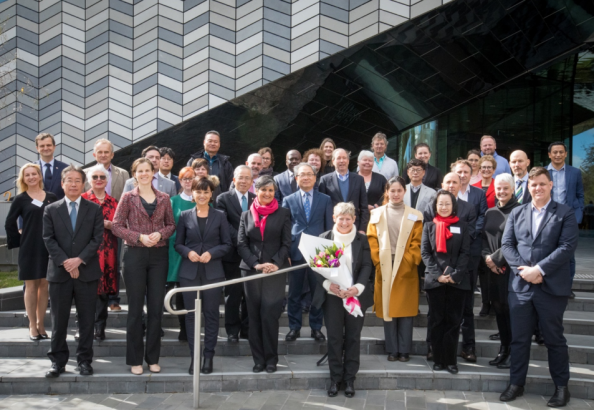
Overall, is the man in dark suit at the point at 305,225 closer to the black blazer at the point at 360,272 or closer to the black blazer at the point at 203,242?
the black blazer at the point at 360,272

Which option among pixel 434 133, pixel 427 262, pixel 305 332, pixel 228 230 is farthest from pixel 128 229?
pixel 434 133

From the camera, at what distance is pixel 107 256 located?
19.4 feet

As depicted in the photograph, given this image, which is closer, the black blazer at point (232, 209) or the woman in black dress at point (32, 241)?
the woman in black dress at point (32, 241)

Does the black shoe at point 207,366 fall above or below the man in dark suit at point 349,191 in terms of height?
below

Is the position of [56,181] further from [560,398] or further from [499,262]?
[560,398]

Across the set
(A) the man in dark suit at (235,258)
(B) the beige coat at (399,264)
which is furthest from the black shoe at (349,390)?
(A) the man in dark suit at (235,258)

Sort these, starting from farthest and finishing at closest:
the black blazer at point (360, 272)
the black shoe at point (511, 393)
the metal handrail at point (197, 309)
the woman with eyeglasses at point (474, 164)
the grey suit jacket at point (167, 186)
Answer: the woman with eyeglasses at point (474, 164), the grey suit jacket at point (167, 186), the black blazer at point (360, 272), the black shoe at point (511, 393), the metal handrail at point (197, 309)

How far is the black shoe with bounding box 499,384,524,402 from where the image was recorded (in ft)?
16.2

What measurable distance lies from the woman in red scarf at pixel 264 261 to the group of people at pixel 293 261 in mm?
12

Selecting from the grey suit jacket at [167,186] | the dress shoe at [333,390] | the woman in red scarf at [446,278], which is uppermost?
the grey suit jacket at [167,186]

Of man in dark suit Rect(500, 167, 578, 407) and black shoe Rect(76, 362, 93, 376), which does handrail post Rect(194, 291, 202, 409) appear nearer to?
black shoe Rect(76, 362, 93, 376)

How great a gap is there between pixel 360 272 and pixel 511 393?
1.73m

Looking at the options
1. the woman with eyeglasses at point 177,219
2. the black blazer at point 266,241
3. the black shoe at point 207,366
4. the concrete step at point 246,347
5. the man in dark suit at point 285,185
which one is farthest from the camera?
the man in dark suit at point 285,185

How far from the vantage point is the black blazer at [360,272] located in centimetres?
516
